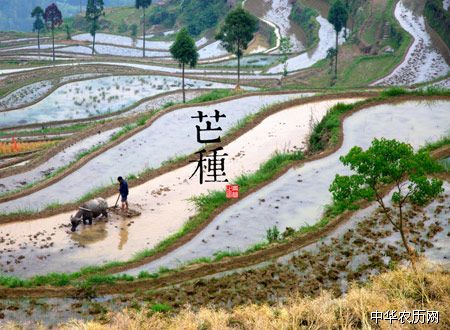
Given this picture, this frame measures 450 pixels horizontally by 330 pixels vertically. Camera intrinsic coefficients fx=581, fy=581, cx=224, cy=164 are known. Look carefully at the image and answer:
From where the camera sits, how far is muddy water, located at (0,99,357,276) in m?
17.0

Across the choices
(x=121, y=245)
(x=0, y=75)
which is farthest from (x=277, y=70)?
(x=121, y=245)

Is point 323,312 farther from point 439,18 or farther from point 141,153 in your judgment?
point 439,18

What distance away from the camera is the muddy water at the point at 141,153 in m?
23.1

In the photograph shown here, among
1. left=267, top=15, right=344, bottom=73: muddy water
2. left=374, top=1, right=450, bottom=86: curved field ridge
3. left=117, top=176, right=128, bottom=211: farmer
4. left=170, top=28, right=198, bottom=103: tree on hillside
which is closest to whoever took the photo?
left=117, top=176, right=128, bottom=211: farmer

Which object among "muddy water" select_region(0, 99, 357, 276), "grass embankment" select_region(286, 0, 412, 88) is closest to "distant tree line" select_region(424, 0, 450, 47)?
"grass embankment" select_region(286, 0, 412, 88)

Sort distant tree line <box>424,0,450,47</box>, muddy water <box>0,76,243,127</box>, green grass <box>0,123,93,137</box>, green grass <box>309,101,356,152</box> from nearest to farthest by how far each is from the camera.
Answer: green grass <box>309,101,356,152</box>
green grass <box>0,123,93,137</box>
muddy water <box>0,76,243,127</box>
distant tree line <box>424,0,450,47</box>

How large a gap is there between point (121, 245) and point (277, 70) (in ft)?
153

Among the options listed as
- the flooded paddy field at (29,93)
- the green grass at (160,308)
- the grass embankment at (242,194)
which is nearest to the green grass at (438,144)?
the grass embankment at (242,194)

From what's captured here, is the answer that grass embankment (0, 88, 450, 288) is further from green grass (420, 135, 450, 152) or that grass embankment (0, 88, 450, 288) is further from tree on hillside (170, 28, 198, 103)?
tree on hillside (170, 28, 198, 103)

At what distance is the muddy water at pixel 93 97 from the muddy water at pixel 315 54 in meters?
12.7

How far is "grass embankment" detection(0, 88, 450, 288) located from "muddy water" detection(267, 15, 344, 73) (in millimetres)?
34508

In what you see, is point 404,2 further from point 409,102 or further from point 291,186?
point 291,186

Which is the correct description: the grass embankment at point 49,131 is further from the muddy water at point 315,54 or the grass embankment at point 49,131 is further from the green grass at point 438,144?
the muddy water at point 315,54

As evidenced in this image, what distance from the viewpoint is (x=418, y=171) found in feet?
40.3
